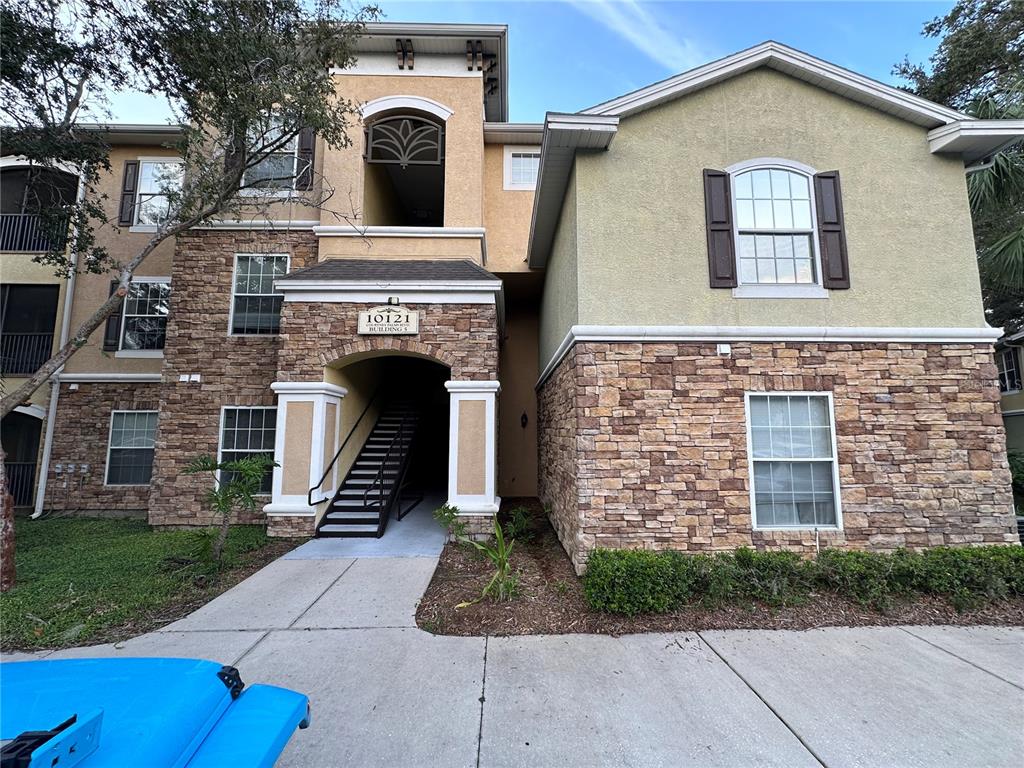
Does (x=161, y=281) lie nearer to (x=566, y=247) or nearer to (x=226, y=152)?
(x=226, y=152)

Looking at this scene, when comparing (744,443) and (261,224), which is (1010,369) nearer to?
(744,443)

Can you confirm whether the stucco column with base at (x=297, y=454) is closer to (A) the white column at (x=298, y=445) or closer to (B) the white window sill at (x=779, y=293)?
(A) the white column at (x=298, y=445)

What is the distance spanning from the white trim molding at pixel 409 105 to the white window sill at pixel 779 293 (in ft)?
24.1

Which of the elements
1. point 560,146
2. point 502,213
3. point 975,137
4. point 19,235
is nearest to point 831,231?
point 975,137

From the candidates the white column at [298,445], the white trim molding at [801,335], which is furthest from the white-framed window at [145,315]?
the white trim molding at [801,335]

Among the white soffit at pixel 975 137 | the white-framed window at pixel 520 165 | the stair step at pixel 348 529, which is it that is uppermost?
the white-framed window at pixel 520 165

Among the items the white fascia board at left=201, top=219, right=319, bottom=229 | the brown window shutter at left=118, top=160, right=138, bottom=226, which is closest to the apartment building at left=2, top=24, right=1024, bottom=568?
the white fascia board at left=201, top=219, right=319, bottom=229

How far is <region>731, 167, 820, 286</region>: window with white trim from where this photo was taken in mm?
6008

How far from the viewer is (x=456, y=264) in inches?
352

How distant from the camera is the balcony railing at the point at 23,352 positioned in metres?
→ 10.8

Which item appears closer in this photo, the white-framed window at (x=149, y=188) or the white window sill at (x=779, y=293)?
the white window sill at (x=779, y=293)

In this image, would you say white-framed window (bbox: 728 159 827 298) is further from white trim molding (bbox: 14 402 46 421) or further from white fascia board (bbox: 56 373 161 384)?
white trim molding (bbox: 14 402 46 421)

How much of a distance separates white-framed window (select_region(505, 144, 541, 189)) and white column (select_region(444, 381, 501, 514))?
244 inches

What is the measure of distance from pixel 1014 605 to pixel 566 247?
22.4 ft
